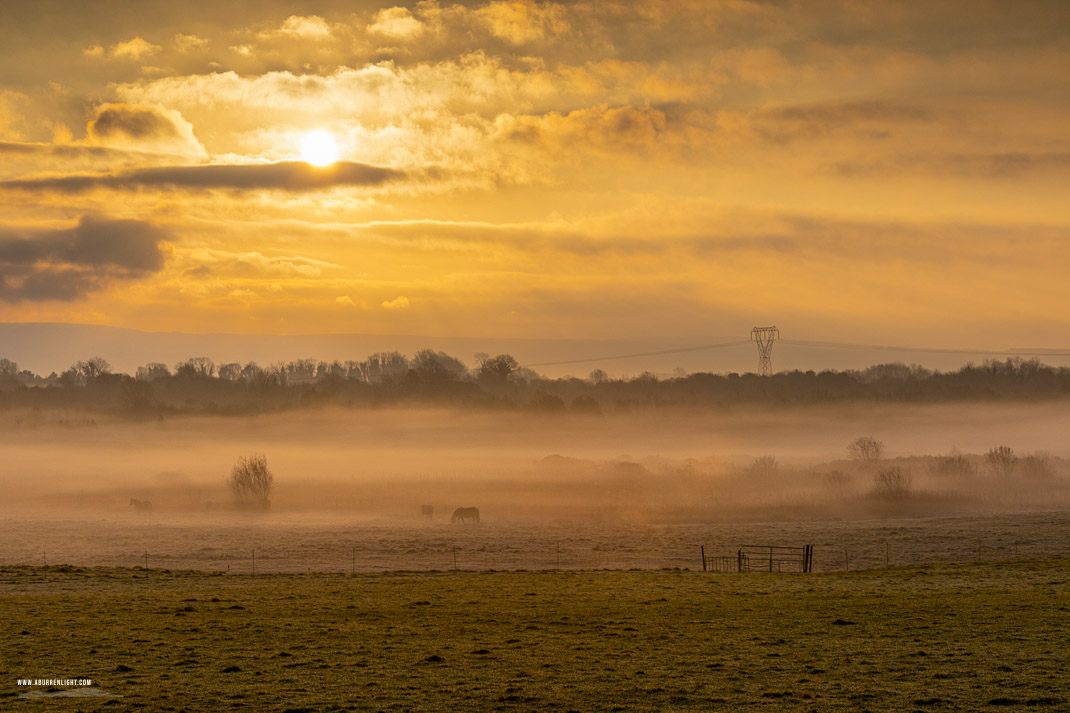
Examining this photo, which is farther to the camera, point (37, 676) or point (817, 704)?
point (37, 676)

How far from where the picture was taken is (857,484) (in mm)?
182125

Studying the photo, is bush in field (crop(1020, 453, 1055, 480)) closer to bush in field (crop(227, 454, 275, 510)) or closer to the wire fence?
the wire fence

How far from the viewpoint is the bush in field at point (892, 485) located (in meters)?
161

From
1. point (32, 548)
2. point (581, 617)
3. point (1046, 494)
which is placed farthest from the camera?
point (1046, 494)

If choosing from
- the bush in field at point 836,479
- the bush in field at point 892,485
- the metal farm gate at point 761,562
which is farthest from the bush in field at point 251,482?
the metal farm gate at point 761,562

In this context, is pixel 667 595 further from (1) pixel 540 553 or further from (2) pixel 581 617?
(1) pixel 540 553

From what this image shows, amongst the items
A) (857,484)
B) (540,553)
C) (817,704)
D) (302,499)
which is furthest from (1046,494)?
(817,704)

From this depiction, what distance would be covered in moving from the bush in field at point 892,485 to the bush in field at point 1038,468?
26.6 meters

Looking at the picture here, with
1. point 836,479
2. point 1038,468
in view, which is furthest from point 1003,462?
point 836,479

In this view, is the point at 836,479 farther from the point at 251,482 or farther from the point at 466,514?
the point at 251,482

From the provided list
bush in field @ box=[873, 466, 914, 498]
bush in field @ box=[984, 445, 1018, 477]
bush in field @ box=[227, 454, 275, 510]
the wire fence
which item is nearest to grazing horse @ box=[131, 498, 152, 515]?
bush in field @ box=[227, 454, 275, 510]

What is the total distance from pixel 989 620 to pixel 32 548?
10384cm

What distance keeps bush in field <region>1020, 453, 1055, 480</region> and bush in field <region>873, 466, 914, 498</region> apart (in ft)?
87.4

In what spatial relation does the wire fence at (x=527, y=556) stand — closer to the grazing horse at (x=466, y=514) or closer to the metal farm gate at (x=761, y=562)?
the metal farm gate at (x=761, y=562)
